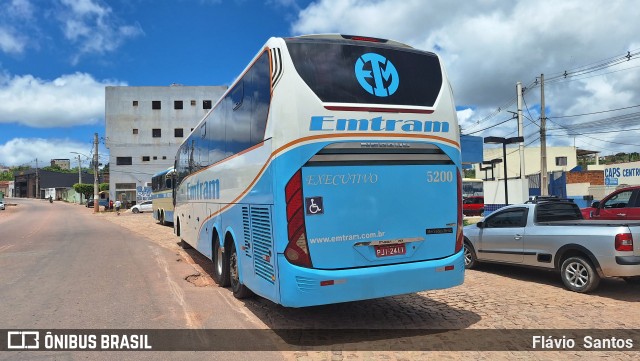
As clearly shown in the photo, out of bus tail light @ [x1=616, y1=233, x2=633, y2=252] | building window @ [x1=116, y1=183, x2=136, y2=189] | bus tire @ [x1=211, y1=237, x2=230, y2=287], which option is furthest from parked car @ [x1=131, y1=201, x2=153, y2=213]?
bus tail light @ [x1=616, y1=233, x2=633, y2=252]

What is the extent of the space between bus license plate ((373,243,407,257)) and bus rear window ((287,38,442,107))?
1.72 metres

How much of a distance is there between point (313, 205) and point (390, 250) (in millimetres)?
1123

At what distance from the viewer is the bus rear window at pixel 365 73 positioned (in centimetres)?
521

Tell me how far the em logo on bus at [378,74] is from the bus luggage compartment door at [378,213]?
93 cm

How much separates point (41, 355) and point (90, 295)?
9.93 ft

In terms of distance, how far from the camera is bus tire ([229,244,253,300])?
7.38m

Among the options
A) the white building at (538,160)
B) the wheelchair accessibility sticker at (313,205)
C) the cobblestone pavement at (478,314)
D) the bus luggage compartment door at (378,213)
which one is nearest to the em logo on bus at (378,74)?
the bus luggage compartment door at (378,213)

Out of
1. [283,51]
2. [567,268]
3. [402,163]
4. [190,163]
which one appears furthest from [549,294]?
[190,163]

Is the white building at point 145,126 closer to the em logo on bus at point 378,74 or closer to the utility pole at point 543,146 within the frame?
the utility pole at point 543,146

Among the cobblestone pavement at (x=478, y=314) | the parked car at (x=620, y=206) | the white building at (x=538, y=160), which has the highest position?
the white building at (x=538, y=160)

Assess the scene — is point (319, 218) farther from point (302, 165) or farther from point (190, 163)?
point (190, 163)

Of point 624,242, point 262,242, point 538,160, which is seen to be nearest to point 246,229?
point 262,242

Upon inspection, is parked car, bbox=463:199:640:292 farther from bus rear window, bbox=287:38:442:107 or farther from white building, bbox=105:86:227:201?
white building, bbox=105:86:227:201

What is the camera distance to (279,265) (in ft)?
16.7
